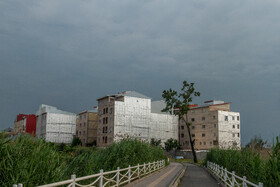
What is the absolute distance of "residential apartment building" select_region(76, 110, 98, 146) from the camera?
85.1 metres

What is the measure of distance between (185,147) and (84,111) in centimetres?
3184

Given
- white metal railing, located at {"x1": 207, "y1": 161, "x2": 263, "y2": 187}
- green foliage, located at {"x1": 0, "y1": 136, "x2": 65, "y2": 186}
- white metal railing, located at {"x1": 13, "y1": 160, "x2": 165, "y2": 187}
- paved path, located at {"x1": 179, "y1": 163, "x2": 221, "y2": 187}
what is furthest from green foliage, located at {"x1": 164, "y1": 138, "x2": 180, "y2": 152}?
green foliage, located at {"x1": 0, "y1": 136, "x2": 65, "y2": 186}

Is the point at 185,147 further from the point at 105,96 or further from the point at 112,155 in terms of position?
the point at 112,155

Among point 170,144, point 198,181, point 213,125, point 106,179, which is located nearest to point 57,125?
point 170,144

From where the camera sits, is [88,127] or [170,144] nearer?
[170,144]

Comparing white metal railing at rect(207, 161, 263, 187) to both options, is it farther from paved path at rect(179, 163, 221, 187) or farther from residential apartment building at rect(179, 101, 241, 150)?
residential apartment building at rect(179, 101, 241, 150)

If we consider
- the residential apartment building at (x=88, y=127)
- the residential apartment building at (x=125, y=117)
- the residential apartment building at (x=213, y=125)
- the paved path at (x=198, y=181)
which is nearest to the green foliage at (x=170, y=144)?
the residential apartment building at (x=125, y=117)

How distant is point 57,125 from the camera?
275ft

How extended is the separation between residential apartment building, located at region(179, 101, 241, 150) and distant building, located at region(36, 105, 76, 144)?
113 ft

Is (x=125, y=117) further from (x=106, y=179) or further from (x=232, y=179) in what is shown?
(x=106, y=179)

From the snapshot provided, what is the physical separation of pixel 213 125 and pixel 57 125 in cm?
4293

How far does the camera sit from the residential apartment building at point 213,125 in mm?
78750

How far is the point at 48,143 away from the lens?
9.35 meters

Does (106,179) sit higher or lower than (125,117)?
lower
